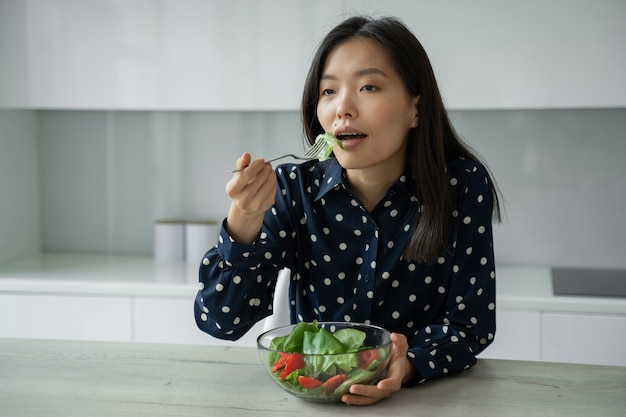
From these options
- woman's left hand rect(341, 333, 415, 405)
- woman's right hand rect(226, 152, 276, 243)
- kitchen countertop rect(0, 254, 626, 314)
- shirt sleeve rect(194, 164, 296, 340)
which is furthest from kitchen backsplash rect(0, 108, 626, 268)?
woman's left hand rect(341, 333, 415, 405)

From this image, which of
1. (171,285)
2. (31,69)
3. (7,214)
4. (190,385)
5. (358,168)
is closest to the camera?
(190,385)

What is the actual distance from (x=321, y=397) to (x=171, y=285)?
1.54m

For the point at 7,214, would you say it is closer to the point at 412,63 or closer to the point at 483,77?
the point at 483,77

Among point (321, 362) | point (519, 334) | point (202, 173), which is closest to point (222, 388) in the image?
point (321, 362)

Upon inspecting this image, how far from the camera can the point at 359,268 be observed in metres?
1.62

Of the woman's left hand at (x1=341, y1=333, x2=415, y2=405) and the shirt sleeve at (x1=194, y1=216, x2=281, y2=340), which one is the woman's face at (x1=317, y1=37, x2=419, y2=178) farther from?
the woman's left hand at (x1=341, y1=333, x2=415, y2=405)

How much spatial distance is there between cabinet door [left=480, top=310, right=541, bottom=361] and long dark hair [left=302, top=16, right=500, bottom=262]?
3.11 feet

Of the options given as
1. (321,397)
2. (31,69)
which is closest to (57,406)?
(321,397)

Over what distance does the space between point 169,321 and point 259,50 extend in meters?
0.93


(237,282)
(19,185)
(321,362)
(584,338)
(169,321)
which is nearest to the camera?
(321,362)

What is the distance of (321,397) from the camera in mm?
1166

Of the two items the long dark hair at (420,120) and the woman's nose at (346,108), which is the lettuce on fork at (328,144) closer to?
the woman's nose at (346,108)

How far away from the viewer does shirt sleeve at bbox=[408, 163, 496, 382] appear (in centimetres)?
147

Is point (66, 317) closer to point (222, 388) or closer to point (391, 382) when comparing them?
point (222, 388)
